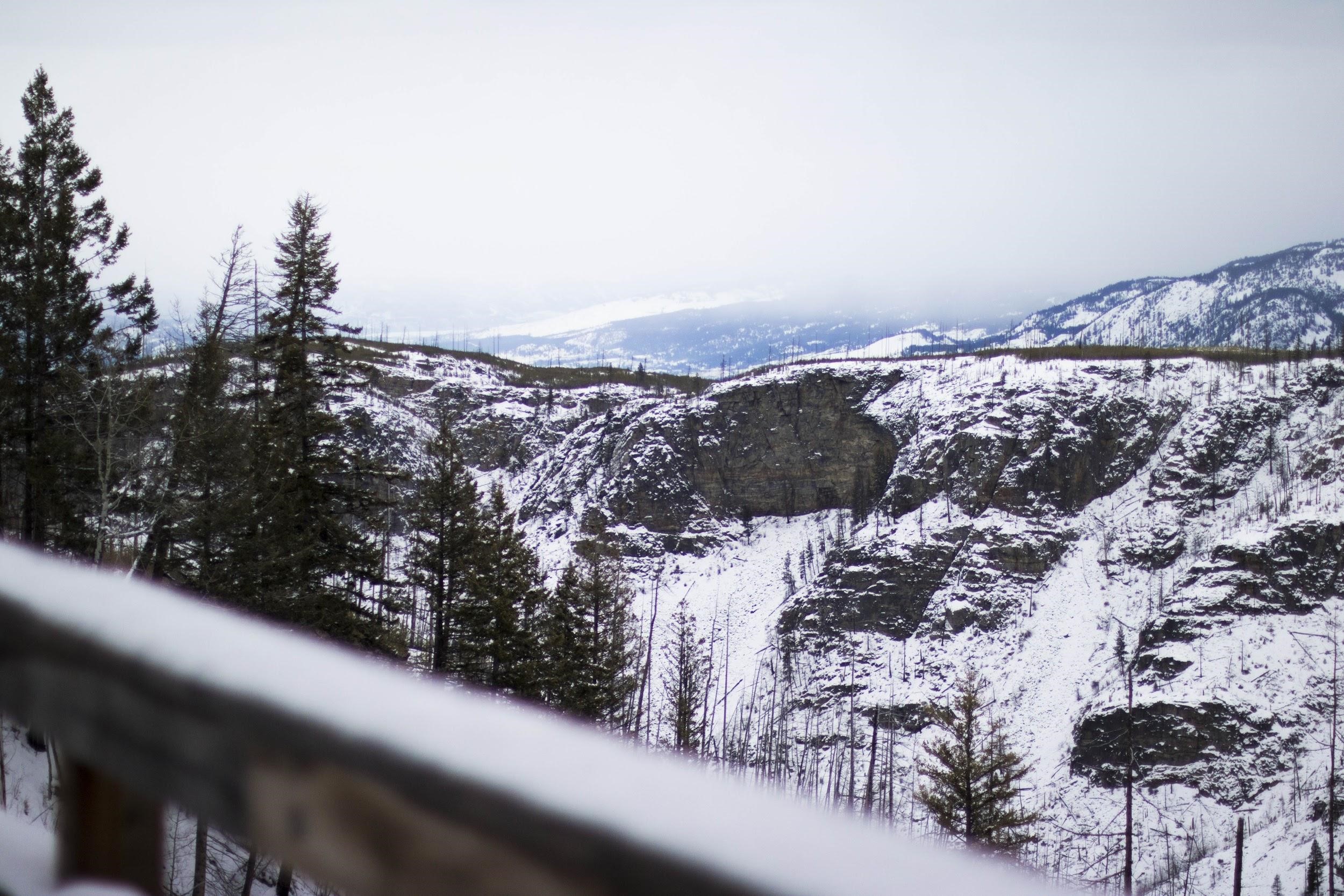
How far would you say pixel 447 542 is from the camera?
21.9 m

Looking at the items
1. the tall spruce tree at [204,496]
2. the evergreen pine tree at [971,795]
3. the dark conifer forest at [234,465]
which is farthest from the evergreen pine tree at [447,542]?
the evergreen pine tree at [971,795]

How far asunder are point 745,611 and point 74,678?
298 ft

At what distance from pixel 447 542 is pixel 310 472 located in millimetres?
5147

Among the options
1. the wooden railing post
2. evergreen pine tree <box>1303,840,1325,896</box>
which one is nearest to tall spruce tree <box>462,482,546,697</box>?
the wooden railing post

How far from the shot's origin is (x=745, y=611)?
89750 millimetres

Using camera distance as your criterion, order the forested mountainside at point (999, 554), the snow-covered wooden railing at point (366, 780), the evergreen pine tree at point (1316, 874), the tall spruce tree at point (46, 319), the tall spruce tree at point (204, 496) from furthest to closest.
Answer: the forested mountainside at point (999, 554) → the evergreen pine tree at point (1316, 874) → the tall spruce tree at point (46, 319) → the tall spruce tree at point (204, 496) → the snow-covered wooden railing at point (366, 780)

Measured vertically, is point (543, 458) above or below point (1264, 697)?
above

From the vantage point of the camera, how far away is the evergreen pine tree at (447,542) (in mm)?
21719

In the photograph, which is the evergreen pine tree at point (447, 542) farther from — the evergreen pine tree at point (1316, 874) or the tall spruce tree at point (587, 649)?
the evergreen pine tree at point (1316, 874)

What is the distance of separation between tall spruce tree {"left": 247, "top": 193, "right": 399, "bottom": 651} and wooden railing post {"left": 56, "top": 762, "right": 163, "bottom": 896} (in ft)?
50.4

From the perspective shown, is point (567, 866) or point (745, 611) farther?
point (745, 611)

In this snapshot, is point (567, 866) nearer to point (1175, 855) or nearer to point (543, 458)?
point (1175, 855)

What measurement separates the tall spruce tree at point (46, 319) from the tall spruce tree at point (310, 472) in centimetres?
418

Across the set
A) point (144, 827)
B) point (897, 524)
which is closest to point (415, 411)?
point (897, 524)
